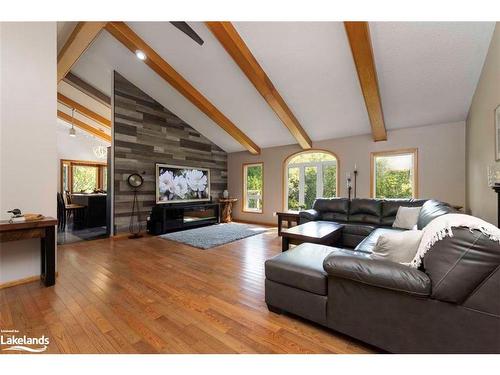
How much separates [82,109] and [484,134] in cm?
884

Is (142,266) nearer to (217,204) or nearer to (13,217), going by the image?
(13,217)

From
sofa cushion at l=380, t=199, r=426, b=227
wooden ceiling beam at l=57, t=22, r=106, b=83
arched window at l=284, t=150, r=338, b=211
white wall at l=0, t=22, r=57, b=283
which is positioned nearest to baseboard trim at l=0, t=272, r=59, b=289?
white wall at l=0, t=22, r=57, b=283

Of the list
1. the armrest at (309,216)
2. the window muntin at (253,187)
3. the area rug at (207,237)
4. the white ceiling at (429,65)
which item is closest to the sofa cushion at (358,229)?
the armrest at (309,216)

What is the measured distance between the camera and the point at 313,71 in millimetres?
3711

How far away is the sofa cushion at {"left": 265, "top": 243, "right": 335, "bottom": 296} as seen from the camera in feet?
5.43

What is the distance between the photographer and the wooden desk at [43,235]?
2186mm

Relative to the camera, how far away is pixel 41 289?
234cm

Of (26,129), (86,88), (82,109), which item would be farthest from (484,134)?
(82,109)

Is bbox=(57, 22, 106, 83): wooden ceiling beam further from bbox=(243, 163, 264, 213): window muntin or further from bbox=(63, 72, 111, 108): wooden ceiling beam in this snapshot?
bbox=(243, 163, 264, 213): window muntin

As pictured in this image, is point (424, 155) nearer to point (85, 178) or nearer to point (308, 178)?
point (308, 178)

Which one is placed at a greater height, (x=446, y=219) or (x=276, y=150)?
(x=276, y=150)
